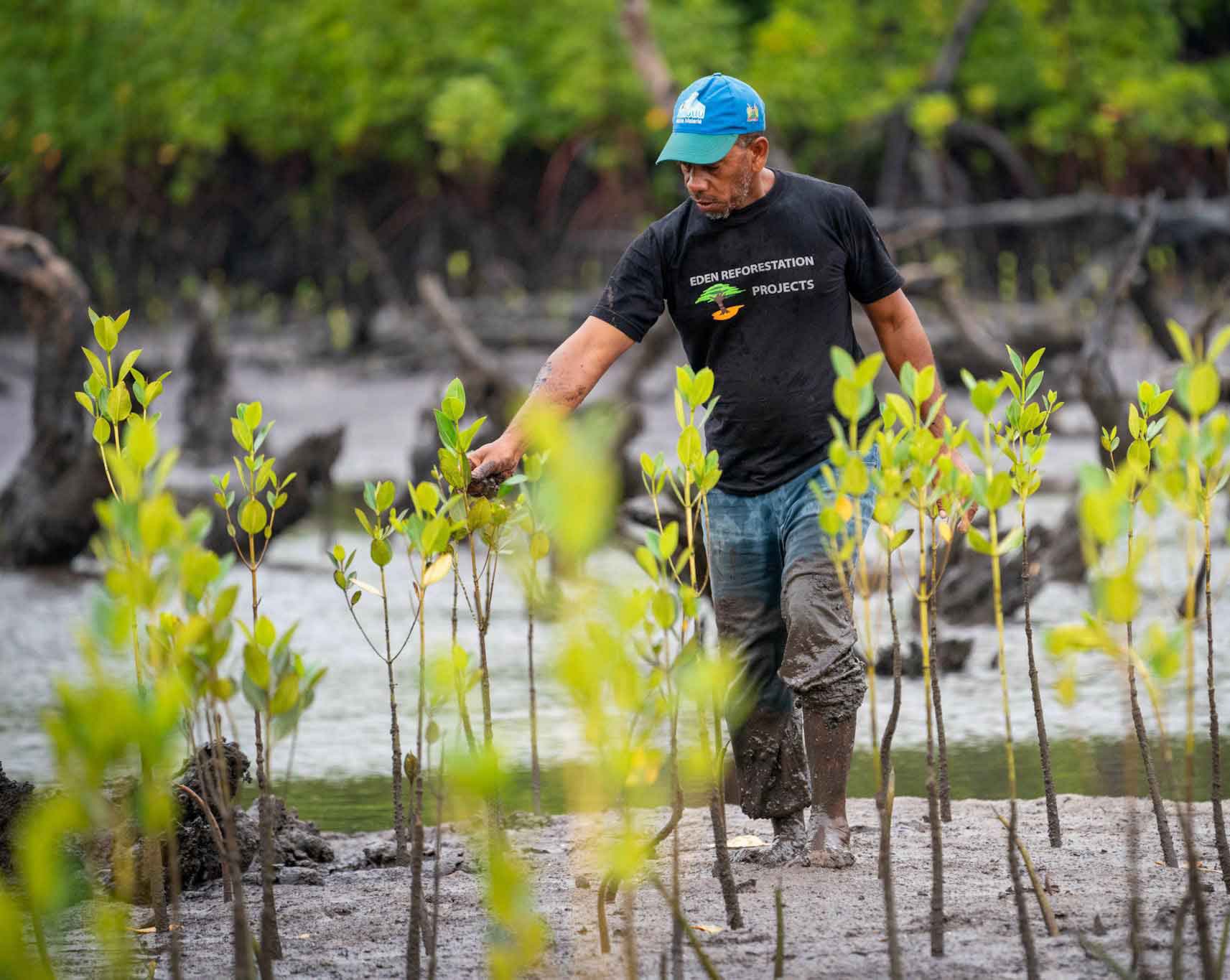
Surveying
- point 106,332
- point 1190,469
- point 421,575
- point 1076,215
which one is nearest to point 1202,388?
point 1190,469

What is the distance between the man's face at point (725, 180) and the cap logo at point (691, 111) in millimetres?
105

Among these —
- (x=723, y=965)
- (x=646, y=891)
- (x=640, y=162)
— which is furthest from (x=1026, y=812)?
(x=640, y=162)

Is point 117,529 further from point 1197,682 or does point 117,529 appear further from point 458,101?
point 458,101

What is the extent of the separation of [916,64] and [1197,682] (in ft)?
59.8

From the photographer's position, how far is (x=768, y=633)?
462 centimetres

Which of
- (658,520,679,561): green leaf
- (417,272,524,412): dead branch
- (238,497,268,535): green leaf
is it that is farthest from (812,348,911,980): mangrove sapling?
(417,272,524,412): dead branch

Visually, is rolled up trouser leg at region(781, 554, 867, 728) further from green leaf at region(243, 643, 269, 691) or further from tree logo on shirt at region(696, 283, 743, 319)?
green leaf at region(243, 643, 269, 691)

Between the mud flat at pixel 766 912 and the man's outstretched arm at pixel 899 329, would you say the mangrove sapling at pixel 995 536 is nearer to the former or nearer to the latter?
the mud flat at pixel 766 912

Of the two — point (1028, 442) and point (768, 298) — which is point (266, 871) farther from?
point (1028, 442)

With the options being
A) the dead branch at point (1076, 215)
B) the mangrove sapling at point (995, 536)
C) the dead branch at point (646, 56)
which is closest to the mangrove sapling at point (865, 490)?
the mangrove sapling at point (995, 536)

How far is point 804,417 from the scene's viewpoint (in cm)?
448

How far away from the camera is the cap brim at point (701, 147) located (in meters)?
4.35

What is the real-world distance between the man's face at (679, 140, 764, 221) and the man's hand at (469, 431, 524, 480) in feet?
2.66

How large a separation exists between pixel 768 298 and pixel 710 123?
455mm
